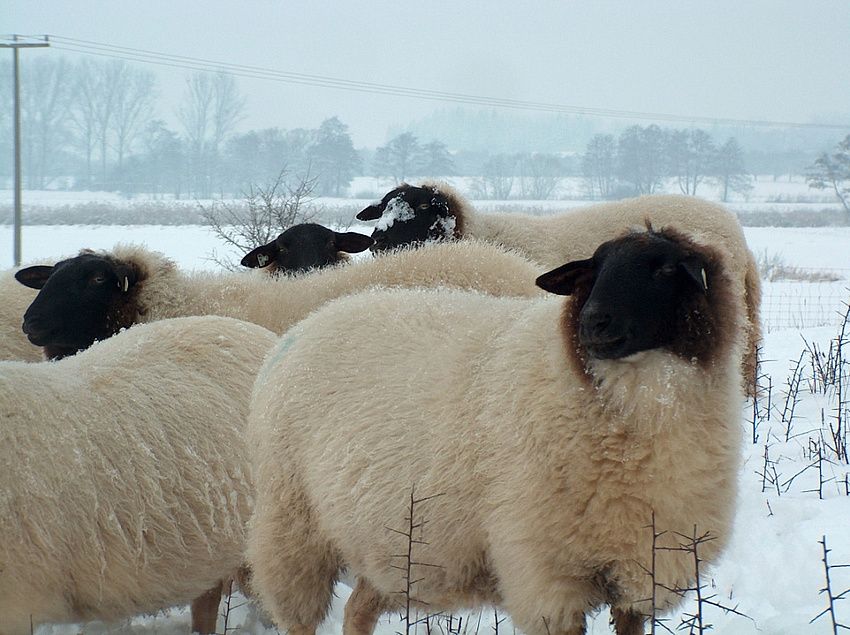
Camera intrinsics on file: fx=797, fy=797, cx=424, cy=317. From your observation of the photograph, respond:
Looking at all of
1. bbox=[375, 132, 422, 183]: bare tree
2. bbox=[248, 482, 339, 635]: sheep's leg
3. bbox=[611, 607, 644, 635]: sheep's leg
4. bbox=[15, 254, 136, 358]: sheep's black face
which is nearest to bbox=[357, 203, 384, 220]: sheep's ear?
bbox=[15, 254, 136, 358]: sheep's black face

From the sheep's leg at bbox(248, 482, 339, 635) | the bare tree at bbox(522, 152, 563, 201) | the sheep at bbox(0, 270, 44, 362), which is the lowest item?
the sheep's leg at bbox(248, 482, 339, 635)

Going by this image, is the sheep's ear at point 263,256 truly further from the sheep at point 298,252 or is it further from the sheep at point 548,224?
the sheep at point 548,224

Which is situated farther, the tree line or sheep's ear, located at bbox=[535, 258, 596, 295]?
the tree line

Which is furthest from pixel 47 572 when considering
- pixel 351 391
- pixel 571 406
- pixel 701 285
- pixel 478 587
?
pixel 701 285

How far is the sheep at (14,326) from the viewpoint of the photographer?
18.1ft

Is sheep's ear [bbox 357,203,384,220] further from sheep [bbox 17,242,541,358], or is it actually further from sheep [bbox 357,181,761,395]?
sheep [bbox 17,242,541,358]

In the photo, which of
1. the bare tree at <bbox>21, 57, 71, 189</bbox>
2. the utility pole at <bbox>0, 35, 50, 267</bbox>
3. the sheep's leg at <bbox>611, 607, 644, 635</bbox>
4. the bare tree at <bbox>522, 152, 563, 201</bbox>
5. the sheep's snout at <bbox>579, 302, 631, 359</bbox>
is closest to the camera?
the sheep's snout at <bbox>579, 302, 631, 359</bbox>

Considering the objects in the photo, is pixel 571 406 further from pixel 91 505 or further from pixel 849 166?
pixel 849 166

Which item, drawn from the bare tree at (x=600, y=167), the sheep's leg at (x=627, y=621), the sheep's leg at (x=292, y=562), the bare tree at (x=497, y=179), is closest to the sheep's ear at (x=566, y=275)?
the sheep's leg at (x=627, y=621)

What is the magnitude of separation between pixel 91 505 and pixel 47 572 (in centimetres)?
30

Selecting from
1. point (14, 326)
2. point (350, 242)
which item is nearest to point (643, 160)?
point (350, 242)

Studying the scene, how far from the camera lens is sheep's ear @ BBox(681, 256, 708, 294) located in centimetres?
243

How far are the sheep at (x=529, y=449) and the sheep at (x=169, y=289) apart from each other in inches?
64.1

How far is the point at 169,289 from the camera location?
544 cm
